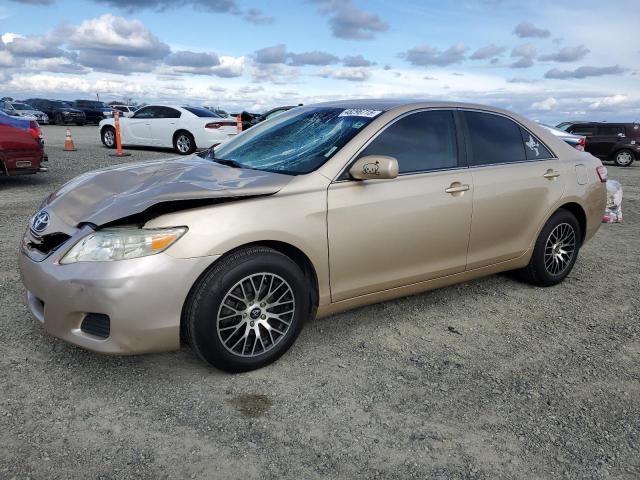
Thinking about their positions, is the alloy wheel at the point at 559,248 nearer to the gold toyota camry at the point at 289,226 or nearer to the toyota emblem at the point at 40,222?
the gold toyota camry at the point at 289,226

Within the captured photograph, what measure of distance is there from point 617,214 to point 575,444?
5460 millimetres

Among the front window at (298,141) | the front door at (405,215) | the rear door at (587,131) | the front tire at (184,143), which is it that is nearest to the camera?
the front door at (405,215)

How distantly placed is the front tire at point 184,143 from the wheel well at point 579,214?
1227 cm

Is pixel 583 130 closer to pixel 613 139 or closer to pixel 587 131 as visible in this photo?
pixel 587 131

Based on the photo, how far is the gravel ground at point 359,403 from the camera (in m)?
2.41

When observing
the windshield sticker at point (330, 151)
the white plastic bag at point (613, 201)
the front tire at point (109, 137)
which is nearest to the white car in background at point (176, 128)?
the front tire at point (109, 137)

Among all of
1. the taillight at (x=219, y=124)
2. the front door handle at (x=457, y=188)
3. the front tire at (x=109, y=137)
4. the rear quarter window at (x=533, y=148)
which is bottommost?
the front tire at (x=109, y=137)

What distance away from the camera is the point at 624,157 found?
19141mm

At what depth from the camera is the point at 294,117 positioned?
164 inches

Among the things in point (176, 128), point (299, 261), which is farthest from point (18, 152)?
point (299, 261)

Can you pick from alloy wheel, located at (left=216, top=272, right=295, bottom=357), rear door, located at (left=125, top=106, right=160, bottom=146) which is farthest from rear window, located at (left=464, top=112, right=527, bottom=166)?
rear door, located at (left=125, top=106, right=160, bottom=146)

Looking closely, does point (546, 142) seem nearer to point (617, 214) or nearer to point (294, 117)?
point (294, 117)

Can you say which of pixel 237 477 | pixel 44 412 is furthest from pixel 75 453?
pixel 237 477

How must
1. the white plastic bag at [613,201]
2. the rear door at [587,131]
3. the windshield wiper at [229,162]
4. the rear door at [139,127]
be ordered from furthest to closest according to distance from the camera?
the rear door at [587,131] < the rear door at [139,127] < the white plastic bag at [613,201] < the windshield wiper at [229,162]
